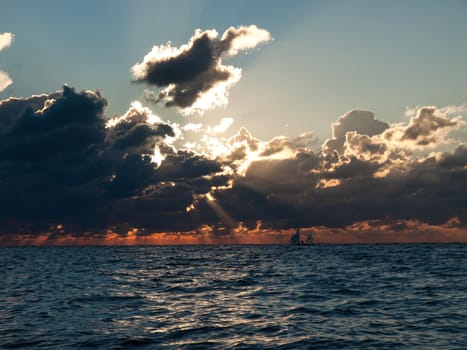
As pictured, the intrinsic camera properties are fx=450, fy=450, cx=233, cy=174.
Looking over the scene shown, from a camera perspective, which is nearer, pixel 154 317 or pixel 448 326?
pixel 448 326

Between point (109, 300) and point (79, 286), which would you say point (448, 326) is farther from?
point (79, 286)

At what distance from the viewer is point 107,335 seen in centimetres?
2158

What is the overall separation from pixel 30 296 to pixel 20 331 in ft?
52.9

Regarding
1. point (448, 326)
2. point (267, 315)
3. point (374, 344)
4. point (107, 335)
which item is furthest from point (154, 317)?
point (448, 326)

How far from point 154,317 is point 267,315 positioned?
6.59m

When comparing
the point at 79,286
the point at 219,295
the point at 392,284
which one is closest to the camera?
the point at 219,295

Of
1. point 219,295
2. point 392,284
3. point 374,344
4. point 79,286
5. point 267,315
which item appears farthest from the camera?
point 79,286

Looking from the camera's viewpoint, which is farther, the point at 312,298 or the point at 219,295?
the point at 219,295

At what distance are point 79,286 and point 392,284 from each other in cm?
3057

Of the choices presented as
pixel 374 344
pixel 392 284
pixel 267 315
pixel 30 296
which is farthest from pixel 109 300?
pixel 392 284

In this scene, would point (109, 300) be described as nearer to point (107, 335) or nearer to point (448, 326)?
point (107, 335)

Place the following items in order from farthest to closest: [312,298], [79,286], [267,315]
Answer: [79,286] < [312,298] < [267,315]

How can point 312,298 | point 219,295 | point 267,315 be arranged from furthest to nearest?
point 219,295 → point 312,298 → point 267,315

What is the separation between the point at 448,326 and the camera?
73.3 feet
